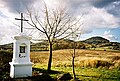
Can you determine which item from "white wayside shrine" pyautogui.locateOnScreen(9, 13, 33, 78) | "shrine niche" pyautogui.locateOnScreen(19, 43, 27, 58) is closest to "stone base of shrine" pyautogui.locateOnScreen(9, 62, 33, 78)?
"white wayside shrine" pyautogui.locateOnScreen(9, 13, 33, 78)

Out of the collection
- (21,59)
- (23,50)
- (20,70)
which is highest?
(23,50)

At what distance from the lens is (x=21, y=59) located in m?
16.3

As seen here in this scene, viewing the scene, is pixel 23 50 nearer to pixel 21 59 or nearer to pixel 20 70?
pixel 21 59

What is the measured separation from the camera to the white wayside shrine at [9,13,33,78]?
16.0 m

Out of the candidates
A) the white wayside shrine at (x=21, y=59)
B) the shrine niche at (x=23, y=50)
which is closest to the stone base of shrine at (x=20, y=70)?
the white wayside shrine at (x=21, y=59)

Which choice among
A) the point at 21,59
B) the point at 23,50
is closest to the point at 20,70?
the point at 21,59

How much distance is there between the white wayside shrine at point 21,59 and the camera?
631 inches

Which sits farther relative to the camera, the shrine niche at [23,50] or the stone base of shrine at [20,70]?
the shrine niche at [23,50]

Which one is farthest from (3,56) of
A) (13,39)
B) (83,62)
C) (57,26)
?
(83,62)

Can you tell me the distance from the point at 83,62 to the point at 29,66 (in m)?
8.62

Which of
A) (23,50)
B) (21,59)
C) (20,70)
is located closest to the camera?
(20,70)

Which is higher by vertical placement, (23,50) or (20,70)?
(23,50)

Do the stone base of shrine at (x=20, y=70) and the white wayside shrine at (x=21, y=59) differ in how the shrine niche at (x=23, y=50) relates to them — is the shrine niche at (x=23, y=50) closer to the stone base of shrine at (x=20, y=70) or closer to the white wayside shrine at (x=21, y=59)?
the white wayside shrine at (x=21, y=59)

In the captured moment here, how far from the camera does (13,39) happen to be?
54.9ft
